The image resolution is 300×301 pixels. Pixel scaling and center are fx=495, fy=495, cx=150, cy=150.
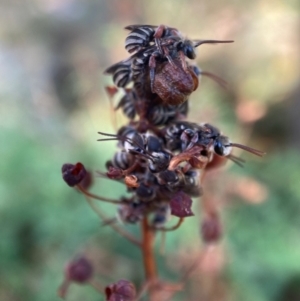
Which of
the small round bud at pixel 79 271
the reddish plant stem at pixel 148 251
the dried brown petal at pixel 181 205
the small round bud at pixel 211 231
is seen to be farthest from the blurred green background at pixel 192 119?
the dried brown petal at pixel 181 205

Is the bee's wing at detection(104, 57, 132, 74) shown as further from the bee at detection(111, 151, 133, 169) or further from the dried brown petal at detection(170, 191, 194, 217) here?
the dried brown petal at detection(170, 191, 194, 217)

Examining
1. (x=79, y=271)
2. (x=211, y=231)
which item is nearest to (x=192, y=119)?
(x=211, y=231)

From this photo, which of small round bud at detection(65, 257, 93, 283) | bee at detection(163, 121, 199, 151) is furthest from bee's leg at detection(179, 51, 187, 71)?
small round bud at detection(65, 257, 93, 283)

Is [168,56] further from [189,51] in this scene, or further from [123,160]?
[123,160]

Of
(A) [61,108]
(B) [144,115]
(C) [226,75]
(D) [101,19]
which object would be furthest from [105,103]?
(B) [144,115]

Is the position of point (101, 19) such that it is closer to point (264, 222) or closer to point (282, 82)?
point (282, 82)
